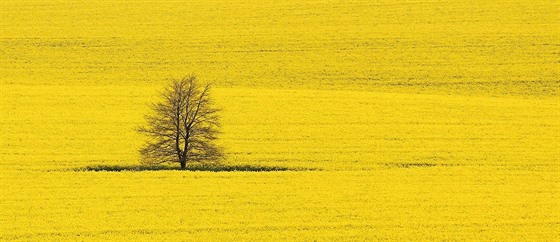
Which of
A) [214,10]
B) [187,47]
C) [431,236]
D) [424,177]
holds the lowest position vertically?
[431,236]

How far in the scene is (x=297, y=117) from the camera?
92.6ft

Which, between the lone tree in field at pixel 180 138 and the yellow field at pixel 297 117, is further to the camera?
the lone tree in field at pixel 180 138

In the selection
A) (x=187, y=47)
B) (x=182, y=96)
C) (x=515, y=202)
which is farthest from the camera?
(x=187, y=47)

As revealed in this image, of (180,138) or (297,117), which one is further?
(297,117)

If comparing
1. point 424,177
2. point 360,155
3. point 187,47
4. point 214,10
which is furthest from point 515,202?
point 214,10

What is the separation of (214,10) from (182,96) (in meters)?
16.7

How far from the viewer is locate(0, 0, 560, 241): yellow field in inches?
784

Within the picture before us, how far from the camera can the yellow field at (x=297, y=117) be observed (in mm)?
19906

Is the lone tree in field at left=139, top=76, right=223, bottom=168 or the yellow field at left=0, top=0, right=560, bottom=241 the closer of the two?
the yellow field at left=0, top=0, right=560, bottom=241

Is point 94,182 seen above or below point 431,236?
above

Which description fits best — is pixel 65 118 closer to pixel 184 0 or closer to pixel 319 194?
pixel 319 194

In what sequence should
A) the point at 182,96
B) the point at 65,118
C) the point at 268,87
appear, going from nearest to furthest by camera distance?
the point at 182,96 < the point at 65,118 < the point at 268,87

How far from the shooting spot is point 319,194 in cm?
2156

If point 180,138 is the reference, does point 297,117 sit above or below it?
above
